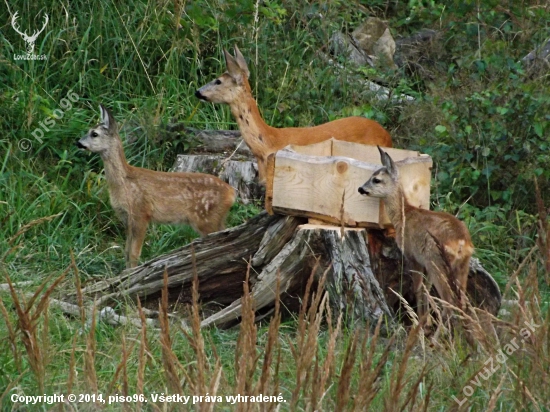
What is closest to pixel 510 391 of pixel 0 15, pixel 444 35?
pixel 0 15

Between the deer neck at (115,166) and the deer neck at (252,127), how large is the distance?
956mm

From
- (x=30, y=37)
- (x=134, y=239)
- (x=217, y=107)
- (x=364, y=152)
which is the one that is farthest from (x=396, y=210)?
(x=30, y=37)

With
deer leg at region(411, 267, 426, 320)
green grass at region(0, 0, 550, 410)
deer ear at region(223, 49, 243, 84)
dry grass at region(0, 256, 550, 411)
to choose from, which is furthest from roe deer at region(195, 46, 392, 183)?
dry grass at region(0, 256, 550, 411)

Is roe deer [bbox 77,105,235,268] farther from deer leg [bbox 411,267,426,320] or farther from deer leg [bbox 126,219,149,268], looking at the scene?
deer leg [bbox 411,267,426,320]

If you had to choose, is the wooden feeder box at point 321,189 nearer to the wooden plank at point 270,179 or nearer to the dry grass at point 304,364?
the wooden plank at point 270,179

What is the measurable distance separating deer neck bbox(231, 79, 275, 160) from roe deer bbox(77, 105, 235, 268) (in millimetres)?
404

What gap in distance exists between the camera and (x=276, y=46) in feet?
30.6

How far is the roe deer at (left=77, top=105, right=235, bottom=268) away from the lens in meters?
7.33

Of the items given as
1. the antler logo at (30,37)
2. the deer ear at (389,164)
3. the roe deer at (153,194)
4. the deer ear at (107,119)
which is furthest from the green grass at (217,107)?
the deer ear at (389,164)

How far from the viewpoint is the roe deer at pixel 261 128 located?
7.63 metres

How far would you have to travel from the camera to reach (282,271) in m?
5.73

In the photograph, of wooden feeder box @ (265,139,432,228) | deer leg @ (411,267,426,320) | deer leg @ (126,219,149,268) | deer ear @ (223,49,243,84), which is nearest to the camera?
wooden feeder box @ (265,139,432,228)

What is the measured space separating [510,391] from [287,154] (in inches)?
99.7

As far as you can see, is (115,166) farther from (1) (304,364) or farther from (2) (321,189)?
(1) (304,364)
